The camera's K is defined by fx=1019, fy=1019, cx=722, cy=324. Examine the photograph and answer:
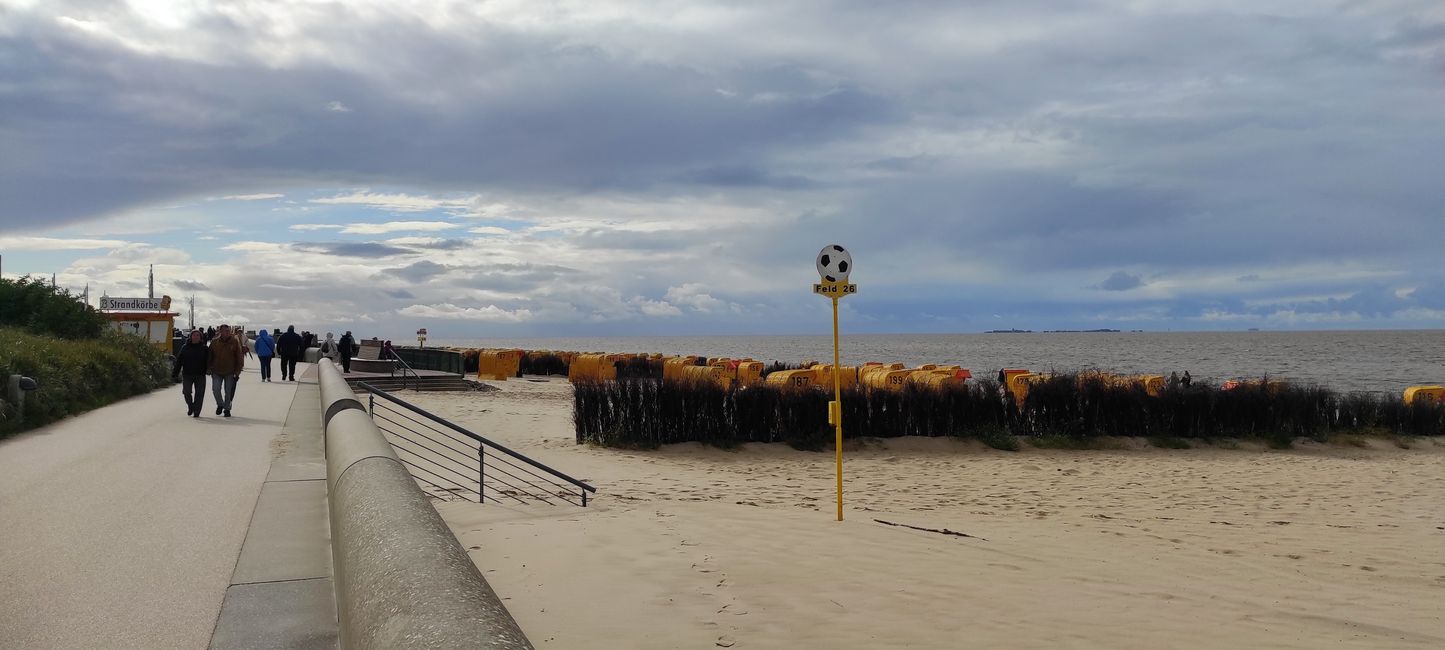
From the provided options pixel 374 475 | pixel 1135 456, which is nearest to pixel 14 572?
pixel 374 475

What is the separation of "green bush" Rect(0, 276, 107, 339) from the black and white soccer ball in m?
31.6

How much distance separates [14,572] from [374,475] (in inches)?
106

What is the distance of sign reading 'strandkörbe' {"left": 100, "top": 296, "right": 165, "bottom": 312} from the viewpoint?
1813 inches

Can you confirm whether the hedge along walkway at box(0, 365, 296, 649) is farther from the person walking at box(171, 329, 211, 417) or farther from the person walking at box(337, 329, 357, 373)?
the person walking at box(337, 329, 357, 373)

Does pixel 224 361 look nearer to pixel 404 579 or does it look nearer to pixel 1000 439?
→ pixel 1000 439

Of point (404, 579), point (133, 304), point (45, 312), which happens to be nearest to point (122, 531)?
point (404, 579)

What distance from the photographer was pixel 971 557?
8.12 meters

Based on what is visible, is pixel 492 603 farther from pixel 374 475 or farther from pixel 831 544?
pixel 831 544

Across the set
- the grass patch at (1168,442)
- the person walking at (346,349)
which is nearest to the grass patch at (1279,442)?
the grass patch at (1168,442)

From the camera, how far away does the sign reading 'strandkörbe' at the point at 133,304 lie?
46062 millimetres

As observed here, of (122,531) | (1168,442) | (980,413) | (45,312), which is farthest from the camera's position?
(45,312)

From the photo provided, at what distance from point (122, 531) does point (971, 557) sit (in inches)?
251

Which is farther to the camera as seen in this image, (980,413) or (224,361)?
(980,413)

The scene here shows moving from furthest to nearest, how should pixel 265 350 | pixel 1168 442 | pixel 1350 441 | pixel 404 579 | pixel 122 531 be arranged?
pixel 265 350
pixel 1350 441
pixel 1168 442
pixel 122 531
pixel 404 579
